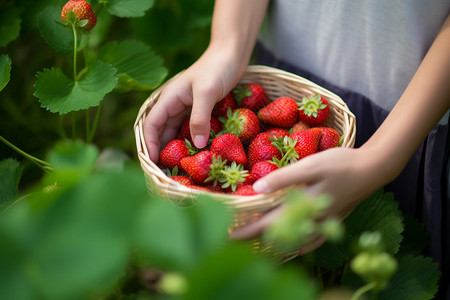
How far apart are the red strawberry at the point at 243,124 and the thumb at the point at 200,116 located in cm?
9

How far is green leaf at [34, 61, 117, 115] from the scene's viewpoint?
85 cm

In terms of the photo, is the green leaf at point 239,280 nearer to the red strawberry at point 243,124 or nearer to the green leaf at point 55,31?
the red strawberry at point 243,124

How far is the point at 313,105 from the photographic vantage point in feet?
2.87

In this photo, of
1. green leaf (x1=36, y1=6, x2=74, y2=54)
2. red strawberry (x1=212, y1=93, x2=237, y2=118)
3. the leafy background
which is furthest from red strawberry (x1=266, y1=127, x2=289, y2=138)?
green leaf (x1=36, y1=6, x2=74, y2=54)

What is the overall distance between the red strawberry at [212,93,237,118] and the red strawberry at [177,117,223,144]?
24 millimetres

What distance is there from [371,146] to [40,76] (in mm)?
613

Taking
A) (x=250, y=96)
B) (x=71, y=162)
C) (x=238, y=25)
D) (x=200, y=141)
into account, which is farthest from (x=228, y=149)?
(x=71, y=162)

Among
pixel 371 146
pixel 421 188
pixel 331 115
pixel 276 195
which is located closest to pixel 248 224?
pixel 276 195

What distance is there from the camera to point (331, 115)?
915 millimetres

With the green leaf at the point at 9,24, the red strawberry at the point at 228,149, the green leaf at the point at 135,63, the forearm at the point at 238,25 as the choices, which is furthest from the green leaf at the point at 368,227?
the green leaf at the point at 9,24

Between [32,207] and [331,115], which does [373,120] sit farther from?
[32,207]

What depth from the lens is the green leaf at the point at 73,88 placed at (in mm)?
846

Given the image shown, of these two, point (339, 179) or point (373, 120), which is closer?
point (339, 179)

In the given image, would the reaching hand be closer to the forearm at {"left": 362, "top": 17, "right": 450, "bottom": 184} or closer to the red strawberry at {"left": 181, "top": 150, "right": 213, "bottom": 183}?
the red strawberry at {"left": 181, "top": 150, "right": 213, "bottom": 183}
